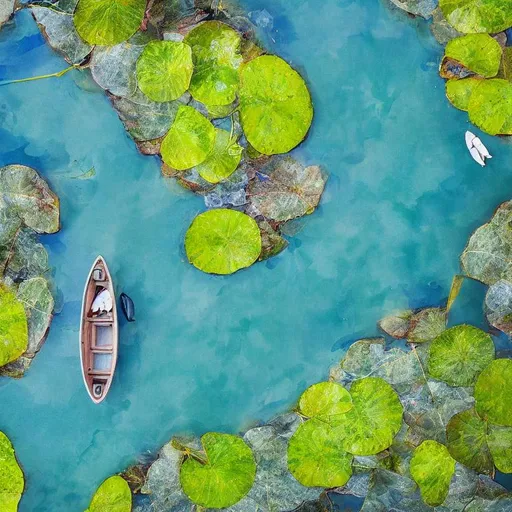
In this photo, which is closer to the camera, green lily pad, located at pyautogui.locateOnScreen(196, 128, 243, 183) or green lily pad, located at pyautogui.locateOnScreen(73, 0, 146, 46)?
green lily pad, located at pyautogui.locateOnScreen(73, 0, 146, 46)

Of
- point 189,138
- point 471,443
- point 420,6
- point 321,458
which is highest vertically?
point 420,6

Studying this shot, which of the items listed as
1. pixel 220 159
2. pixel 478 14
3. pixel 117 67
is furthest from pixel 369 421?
pixel 117 67

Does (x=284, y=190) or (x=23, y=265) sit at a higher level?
(x=284, y=190)

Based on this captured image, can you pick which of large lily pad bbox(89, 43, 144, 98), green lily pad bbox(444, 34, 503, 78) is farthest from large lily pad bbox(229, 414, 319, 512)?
green lily pad bbox(444, 34, 503, 78)

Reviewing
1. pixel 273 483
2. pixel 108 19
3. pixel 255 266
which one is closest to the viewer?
pixel 108 19

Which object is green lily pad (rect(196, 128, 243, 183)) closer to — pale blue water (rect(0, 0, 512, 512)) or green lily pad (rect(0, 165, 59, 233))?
pale blue water (rect(0, 0, 512, 512))

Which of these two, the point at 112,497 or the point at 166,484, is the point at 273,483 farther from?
the point at 112,497

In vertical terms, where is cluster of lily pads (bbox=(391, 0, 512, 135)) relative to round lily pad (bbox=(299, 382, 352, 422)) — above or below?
above

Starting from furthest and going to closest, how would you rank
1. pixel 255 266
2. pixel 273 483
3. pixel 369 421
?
pixel 255 266 → pixel 273 483 → pixel 369 421
